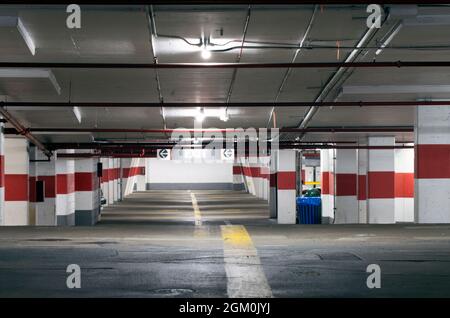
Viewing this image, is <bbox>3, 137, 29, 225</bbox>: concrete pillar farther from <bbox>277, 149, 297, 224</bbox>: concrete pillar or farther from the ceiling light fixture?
<bbox>277, 149, 297, 224</bbox>: concrete pillar

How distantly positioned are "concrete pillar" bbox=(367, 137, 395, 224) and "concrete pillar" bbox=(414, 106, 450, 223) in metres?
7.93

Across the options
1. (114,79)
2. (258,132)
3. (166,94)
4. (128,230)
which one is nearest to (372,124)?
(258,132)

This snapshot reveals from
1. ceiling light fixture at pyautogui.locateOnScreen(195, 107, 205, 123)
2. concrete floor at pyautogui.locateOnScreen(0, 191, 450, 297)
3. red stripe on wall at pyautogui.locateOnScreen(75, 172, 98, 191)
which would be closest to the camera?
concrete floor at pyautogui.locateOnScreen(0, 191, 450, 297)

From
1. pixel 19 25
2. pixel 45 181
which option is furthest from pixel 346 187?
pixel 19 25

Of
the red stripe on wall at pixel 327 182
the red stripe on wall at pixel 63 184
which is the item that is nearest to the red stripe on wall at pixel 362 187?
the red stripe on wall at pixel 327 182

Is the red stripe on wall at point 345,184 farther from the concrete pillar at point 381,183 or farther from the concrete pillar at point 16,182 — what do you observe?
the concrete pillar at point 16,182

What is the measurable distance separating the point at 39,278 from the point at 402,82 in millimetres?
9918

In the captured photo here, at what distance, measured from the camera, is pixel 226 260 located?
8.71 metres

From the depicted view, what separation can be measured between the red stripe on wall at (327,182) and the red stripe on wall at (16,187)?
14.2 metres

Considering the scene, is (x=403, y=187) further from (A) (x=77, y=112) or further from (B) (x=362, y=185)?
(A) (x=77, y=112)

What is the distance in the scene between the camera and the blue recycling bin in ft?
89.4

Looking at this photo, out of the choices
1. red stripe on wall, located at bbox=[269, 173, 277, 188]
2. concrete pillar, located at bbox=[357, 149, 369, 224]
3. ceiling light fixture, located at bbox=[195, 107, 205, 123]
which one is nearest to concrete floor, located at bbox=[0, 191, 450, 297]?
ceiling light fixture, located at bbox=[195, 107, 205, 123]

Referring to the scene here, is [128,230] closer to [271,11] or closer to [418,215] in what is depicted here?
Result: [271,11]

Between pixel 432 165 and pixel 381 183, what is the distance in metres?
8.13
